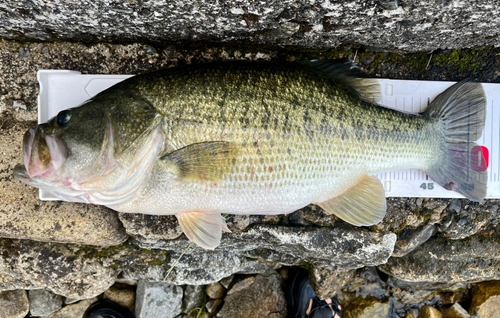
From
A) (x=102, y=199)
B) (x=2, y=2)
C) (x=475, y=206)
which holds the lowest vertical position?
(x=475, y=206)

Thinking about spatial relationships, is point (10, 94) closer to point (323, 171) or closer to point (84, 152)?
point (84, 152)

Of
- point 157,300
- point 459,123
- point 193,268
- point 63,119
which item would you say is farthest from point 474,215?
point 63,119

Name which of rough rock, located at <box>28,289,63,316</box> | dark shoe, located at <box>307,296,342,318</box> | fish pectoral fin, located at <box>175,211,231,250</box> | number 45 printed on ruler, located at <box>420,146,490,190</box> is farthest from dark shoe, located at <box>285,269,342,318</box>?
rough rock, located at <box>28,289,63,316</box>

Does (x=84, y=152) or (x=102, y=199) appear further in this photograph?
(x=102, y=199)

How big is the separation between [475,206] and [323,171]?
4.62 ft

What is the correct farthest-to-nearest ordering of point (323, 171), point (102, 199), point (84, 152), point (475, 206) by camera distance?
point (475, 206)
point (323, 171)
point (102, 199)
point (84, 152)

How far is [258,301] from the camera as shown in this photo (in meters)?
2.87

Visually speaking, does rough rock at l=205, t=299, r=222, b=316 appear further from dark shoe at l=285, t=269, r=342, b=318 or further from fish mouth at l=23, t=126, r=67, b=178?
fish mouth at l=23, t=126, r=67, b=178

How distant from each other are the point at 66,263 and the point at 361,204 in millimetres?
2094

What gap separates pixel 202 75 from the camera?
1704 millimetres

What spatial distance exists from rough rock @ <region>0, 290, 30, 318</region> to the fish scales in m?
1.83

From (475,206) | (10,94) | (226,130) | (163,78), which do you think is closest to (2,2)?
(10,94)

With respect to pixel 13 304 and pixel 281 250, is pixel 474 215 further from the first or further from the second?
pixel 13 304

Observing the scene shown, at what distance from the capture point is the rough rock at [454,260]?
2400 millimetres
